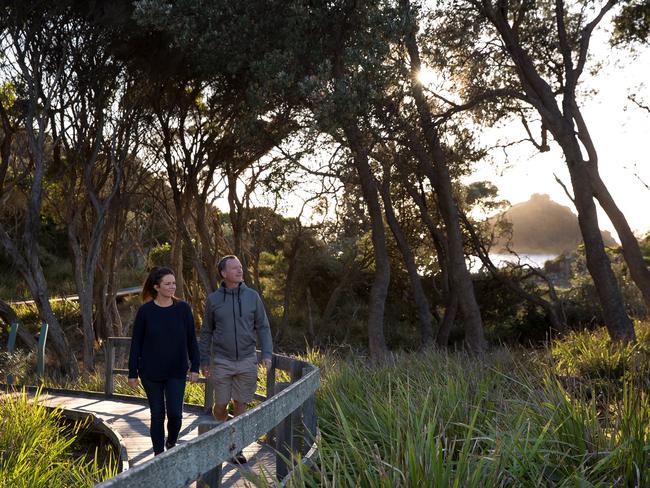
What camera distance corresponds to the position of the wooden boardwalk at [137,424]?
22.8 feet

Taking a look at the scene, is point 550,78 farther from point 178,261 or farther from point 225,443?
point 225,443

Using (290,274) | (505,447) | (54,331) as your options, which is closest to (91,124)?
(54,331)

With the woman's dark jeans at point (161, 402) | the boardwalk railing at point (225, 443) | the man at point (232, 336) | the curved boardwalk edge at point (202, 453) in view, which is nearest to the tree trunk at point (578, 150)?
the man at point (232, 336)

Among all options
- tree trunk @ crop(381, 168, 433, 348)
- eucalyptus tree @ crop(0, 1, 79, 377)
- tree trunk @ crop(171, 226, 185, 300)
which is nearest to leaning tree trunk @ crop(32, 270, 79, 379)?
eucalyptus tree @ crop(0, 1, 79, 377)

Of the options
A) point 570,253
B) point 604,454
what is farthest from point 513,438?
point 570,253

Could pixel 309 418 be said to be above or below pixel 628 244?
below

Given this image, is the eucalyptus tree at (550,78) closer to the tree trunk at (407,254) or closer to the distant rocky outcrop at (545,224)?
the tree trunk at (407,254)

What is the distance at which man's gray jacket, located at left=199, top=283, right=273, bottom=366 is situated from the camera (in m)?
7.42

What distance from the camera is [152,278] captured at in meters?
6.93

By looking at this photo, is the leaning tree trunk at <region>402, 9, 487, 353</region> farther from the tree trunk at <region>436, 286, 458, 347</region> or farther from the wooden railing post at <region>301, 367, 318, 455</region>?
the wooden railing post at <region>301, 367, 318, 455</region>

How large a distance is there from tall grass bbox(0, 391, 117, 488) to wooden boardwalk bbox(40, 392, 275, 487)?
17.7 inches

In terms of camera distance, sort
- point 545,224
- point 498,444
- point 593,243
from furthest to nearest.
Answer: point 545,224, point 593,243, point 498,444

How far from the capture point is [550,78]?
64.8 ft

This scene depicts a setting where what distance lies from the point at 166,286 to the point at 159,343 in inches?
19.6
